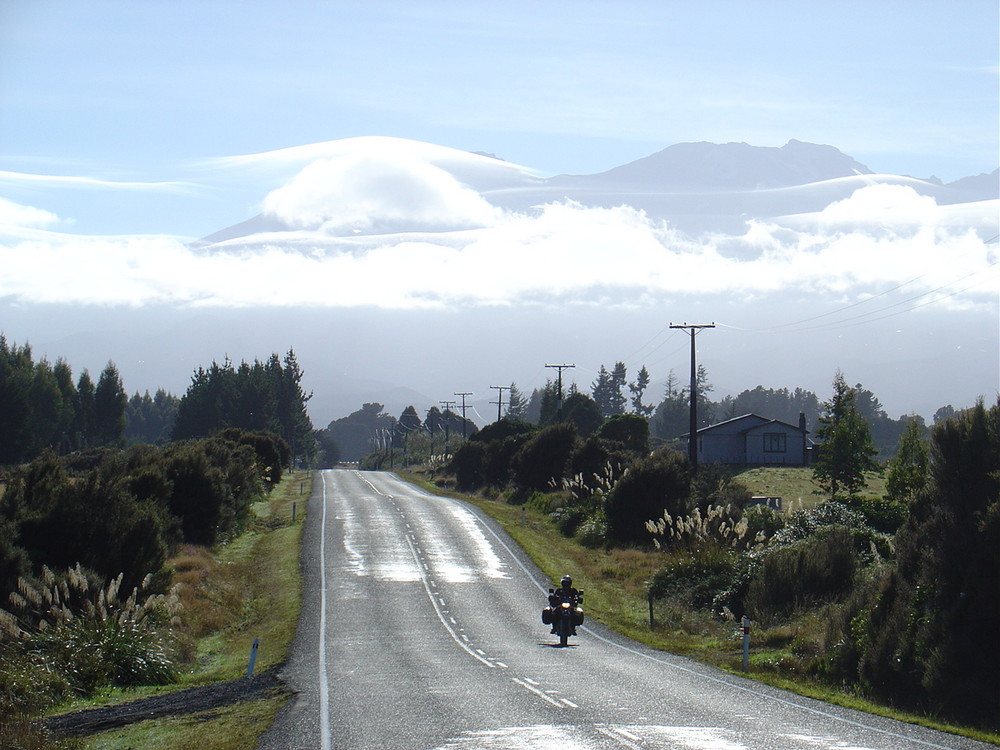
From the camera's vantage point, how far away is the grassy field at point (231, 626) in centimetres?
1403

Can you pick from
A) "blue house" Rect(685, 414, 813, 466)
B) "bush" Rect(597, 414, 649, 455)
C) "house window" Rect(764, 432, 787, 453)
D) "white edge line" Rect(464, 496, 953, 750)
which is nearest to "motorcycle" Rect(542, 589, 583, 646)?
"white edge line" Rect(464, 496, 953, 750)

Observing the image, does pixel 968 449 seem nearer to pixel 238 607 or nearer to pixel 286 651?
pixel 286 651

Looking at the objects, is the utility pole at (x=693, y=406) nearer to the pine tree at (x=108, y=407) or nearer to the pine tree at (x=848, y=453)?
the pine tree at (x=848, y=453)

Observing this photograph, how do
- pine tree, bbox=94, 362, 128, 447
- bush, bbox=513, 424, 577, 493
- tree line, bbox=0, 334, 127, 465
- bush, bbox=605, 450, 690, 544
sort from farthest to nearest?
pine tree, bbox=94, 362, 128, 447 < tree line, bbox=0, 334, 127, 465 < bush, bbox=513, 424, 577, 493 < bush, bbox=605, 450, 690, 544

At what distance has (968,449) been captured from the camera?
1852 cm

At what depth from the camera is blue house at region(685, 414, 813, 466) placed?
98.6 m

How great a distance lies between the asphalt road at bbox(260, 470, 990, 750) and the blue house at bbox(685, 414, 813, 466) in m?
67.5

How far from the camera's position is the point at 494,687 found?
16.8m

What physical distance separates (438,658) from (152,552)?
9.20 metres

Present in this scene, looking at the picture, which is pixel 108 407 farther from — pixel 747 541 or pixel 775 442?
pixel 747 541

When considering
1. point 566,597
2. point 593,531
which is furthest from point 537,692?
point 593,531

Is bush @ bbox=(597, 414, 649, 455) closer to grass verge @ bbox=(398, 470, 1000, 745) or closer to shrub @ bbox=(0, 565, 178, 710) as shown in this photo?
grass verge @ bbox=(398, 470, 1000, 745)

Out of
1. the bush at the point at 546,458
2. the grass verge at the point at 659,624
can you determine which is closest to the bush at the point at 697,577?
the grass verge at the point at 659,624

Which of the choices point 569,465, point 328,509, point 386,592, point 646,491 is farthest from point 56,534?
point 569,465
